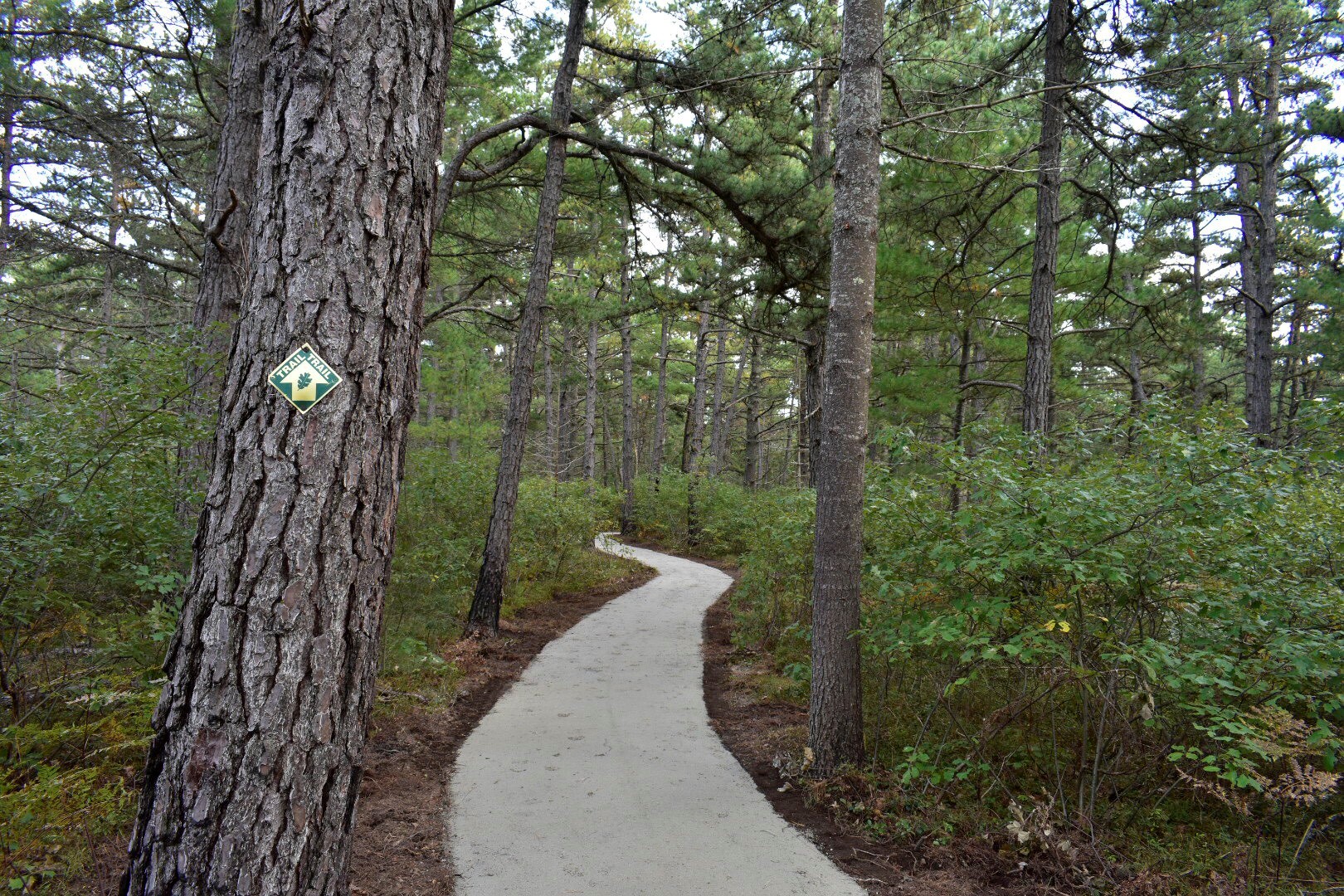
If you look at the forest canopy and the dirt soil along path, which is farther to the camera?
the dirt soil along path

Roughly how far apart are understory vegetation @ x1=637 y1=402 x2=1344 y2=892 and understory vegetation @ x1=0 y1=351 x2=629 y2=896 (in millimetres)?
4058

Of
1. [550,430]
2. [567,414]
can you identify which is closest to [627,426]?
[550,430]

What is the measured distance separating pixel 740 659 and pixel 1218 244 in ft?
56.3

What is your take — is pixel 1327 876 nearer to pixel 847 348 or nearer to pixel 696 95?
pixel 847 348

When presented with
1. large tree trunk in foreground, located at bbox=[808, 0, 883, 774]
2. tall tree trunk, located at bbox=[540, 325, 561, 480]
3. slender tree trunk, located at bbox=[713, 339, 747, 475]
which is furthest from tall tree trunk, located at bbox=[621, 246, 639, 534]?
large tree trunk in foreground, located at bbox=[808, 0, 883, 774]

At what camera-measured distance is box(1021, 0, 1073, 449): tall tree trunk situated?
8.14 meters

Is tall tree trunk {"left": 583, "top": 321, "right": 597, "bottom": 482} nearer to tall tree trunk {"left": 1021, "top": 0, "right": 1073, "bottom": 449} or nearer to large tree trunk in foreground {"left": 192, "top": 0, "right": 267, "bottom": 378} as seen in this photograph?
tall tree trunk {"left": 1021, "top": 0, "right": 1073, "bottom": 449}

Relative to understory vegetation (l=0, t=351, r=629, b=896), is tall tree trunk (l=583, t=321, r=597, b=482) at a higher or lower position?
higher

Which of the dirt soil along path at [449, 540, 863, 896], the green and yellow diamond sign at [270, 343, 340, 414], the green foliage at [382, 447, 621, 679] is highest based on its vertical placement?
the green and yellow diamond sign at [270, 343, 340, 414]

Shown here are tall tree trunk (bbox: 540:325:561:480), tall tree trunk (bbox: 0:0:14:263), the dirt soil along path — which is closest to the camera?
the dirt soil along path

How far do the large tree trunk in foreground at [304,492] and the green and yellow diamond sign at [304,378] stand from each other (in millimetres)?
27

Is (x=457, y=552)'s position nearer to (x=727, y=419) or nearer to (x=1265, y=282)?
(x=1265, y=282)

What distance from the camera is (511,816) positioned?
159 inches

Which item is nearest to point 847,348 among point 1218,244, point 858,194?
point 858,194
